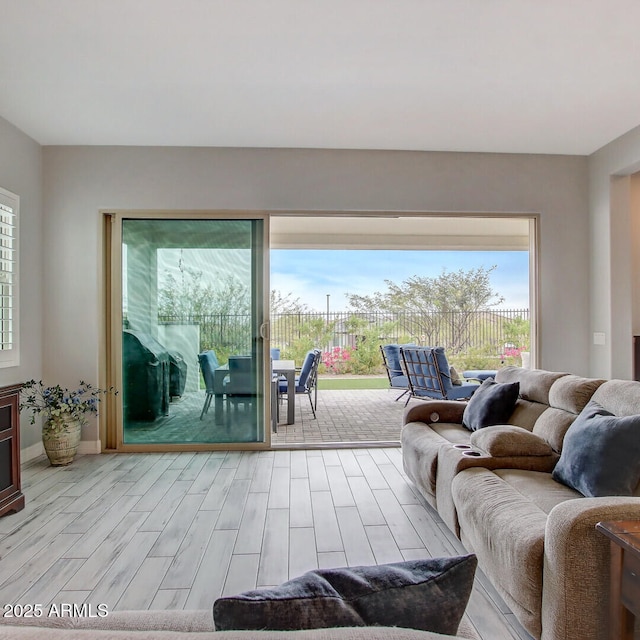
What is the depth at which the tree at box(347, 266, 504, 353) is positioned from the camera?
981 centimetres

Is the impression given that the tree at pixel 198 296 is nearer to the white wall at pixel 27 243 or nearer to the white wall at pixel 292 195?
the white wall at pixel 292 195

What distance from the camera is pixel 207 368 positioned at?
4223mm

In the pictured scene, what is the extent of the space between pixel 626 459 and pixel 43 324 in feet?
14.5

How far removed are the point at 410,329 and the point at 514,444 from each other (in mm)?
7656

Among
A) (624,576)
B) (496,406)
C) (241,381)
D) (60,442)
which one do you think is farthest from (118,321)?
(624,576)

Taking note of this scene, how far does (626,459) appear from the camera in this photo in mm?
1753

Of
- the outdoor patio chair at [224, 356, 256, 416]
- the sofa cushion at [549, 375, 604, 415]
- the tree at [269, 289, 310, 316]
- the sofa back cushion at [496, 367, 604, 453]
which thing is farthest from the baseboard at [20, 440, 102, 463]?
the tree at [269, 289, 310, 316]

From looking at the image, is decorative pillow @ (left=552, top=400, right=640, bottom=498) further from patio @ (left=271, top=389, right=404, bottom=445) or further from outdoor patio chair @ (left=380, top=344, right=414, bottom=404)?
outdoor patio chair @ (left=380, top=344, right=414, bottom=404)

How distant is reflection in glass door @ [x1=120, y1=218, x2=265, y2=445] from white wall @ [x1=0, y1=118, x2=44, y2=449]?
73cm

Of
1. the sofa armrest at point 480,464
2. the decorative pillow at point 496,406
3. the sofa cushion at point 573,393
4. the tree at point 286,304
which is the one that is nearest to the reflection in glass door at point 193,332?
the decorative pillow at point 496,406

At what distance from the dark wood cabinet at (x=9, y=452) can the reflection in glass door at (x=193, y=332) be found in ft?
4.31

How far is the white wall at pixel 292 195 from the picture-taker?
13.4 feet

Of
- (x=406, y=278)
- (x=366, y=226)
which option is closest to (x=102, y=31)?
(x=366, y=226)

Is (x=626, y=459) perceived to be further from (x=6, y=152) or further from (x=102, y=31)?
(x=6, y=152)
